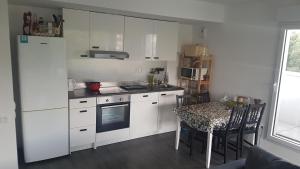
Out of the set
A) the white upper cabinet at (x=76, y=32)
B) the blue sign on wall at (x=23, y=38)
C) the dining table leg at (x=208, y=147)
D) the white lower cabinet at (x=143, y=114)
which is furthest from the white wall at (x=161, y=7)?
the dining table leg at (x=208, y=147)

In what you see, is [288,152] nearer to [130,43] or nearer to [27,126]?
[130,43]

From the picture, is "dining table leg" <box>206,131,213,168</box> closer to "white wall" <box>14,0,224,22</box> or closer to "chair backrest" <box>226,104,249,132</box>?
"chair backrest" <box>226,104,249,132</box>

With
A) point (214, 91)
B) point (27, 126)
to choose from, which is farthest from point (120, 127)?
point (214, 91)

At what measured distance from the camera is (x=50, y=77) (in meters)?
2.90

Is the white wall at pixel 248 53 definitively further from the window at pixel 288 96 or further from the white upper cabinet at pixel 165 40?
the white upper cabinet at pixel 165 40

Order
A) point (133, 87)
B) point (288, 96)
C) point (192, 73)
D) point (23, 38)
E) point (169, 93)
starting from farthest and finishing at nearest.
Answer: point (192, 73) < point (169, 93) < point (133, 87) < point (288, 96) < point (23, 38)

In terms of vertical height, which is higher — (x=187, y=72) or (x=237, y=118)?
(x=187, y=72)

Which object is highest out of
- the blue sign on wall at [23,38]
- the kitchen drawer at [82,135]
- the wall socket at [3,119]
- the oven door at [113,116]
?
the blue sign on wall at [23,38]

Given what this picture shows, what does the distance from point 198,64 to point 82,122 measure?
92.8 inches

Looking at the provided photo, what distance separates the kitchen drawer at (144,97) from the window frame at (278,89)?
185cm

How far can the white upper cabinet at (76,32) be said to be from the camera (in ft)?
10.5

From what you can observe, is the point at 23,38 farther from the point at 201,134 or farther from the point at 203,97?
the point at 203,97

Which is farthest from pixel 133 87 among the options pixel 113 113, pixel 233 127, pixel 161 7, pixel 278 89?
pixel 278 89

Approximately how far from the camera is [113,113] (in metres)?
3.56
